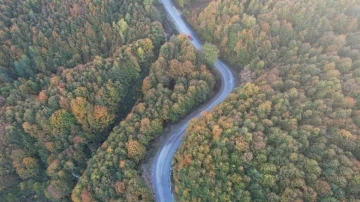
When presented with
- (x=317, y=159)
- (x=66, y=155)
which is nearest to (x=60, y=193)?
(x=66, y=155)

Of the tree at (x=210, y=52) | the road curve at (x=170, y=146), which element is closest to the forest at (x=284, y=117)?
the road curve at (x=170, y=146)

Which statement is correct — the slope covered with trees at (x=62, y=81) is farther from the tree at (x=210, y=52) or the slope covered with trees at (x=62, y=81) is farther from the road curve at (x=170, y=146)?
the road curve at (x=170, y=146)

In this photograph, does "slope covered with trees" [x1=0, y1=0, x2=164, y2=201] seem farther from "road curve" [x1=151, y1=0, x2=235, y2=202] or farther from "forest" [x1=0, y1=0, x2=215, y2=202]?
"road curve" [x1=151, y1=0, x2=235, y2=202]

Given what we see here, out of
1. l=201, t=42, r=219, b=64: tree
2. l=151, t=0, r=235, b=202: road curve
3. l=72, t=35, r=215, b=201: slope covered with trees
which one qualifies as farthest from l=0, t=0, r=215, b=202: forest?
l=151, t=0, r=235, b=202: road curve

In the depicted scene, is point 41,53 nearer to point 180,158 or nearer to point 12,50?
point 12,50

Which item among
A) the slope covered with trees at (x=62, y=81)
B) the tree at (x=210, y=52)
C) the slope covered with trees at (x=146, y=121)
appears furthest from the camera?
the tree at (x=210, y=52)

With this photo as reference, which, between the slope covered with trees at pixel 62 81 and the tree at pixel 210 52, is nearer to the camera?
the slope covered with trees at pixel 62 81

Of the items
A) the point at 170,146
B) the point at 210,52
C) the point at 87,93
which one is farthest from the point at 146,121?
the point at 210,52
